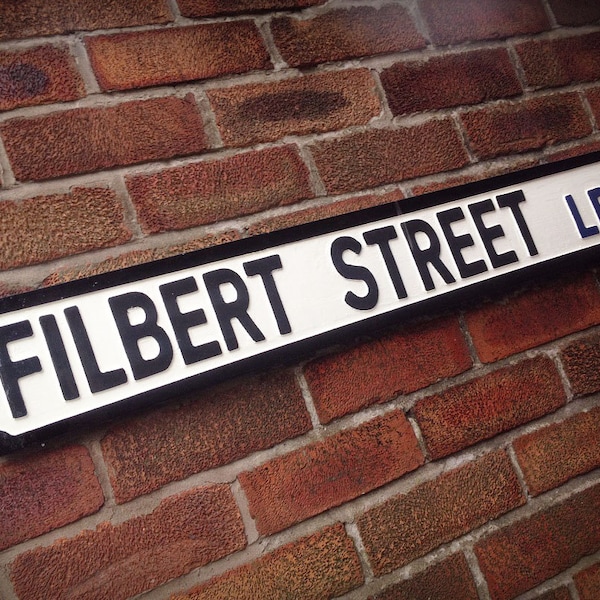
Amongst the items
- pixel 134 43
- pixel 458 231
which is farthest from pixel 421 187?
pixel 134 43

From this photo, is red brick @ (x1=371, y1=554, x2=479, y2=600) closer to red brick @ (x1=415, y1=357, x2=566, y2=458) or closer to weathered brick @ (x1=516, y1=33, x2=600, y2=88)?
red brick @ (x1=415, y1=357, x2=566, y2=458)

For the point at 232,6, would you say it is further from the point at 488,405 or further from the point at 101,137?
the point at 488,405

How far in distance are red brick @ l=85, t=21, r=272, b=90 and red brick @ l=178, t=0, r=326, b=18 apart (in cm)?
2

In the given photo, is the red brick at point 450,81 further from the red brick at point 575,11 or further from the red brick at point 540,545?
the red brick at point 540,545

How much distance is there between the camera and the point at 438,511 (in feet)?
2.10

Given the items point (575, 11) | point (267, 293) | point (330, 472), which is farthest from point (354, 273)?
point (575, 11)

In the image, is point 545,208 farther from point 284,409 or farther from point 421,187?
point 284,409

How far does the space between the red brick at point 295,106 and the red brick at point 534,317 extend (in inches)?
11.8

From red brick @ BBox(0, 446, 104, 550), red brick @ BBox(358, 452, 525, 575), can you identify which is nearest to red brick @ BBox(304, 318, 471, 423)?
red brick @ BBox(358, 452, 525, 575)

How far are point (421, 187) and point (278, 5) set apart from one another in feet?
0.98

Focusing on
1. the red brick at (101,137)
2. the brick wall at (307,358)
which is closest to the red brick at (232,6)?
the brick wall at (307,358)

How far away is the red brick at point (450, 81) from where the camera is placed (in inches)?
28.9

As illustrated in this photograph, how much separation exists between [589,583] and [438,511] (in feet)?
0.72

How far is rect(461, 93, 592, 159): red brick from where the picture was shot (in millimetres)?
753
